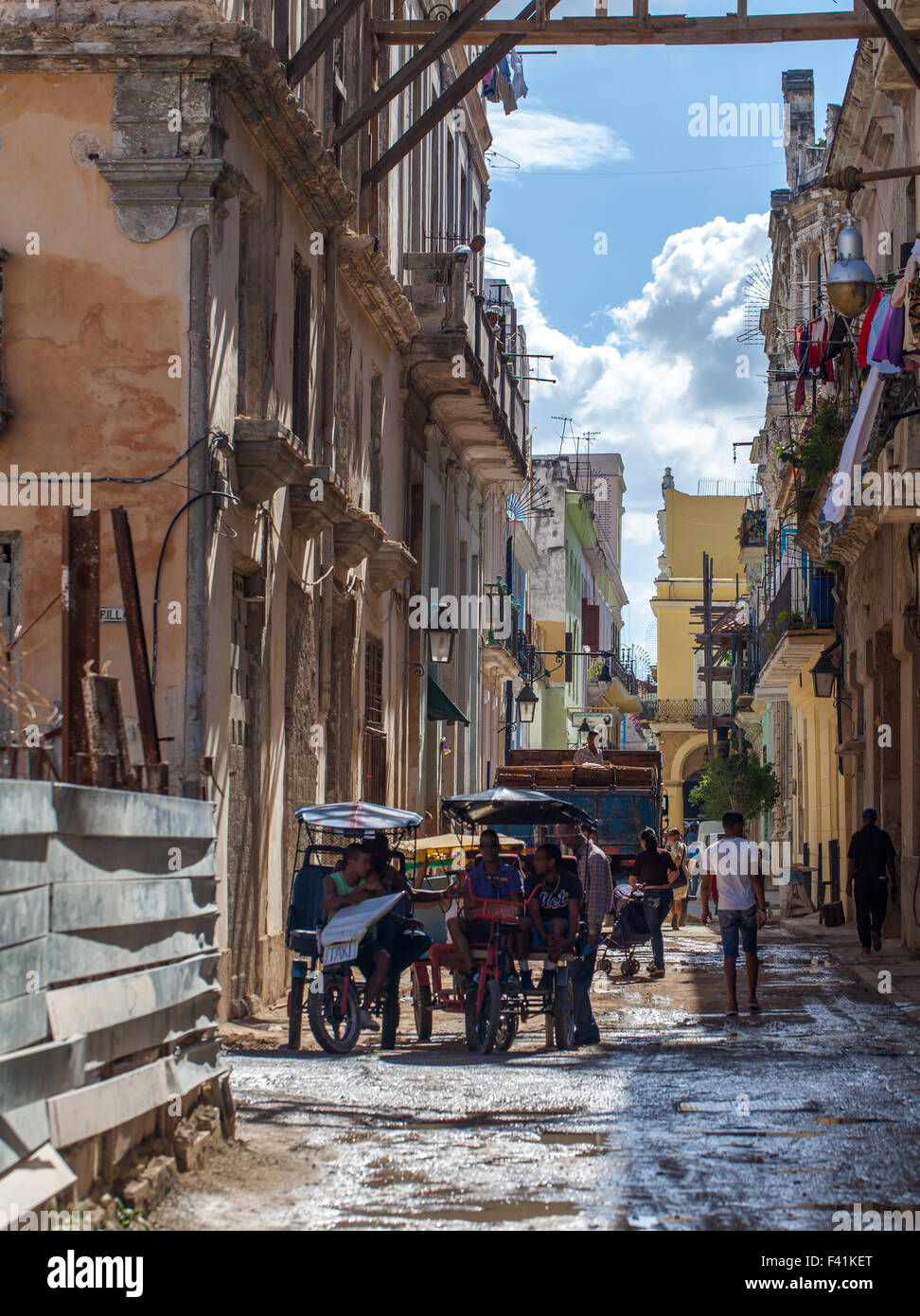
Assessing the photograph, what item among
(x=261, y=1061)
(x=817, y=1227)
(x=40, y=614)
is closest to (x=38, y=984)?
(x=817, y=1227)

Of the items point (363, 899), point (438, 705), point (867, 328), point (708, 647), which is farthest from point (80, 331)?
point (708, 647)

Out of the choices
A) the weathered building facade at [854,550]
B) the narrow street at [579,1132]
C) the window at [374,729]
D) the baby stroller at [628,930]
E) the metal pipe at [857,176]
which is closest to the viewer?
the narrow street at [579,1132]

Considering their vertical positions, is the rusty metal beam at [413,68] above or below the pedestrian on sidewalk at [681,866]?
above

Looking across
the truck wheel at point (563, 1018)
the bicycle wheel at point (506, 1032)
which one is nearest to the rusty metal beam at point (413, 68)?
the truck wheel at point (563, 1018)

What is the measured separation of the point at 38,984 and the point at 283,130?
422 inches

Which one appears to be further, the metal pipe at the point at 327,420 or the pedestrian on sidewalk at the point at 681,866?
the pedestrian on sidewalk at the point at 681,866

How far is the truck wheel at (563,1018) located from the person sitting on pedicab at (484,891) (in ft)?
2.03

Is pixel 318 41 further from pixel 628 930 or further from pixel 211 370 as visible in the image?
pixel 628 930

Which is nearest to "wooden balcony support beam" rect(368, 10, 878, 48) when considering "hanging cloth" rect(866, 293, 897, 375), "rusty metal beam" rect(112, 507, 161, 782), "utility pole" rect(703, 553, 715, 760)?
"hanging cloth" rect(866, 293, 897, 375)

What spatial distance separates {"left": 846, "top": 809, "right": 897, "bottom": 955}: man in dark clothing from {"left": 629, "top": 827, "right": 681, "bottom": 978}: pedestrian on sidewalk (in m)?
1.98

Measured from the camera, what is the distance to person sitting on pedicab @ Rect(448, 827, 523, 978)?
12.2 metres

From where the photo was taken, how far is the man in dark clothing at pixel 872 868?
19531 mm

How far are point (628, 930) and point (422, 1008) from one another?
603cm

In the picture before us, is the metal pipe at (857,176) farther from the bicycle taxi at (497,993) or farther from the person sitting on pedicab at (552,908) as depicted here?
the bicycle taxi at (497,993)
